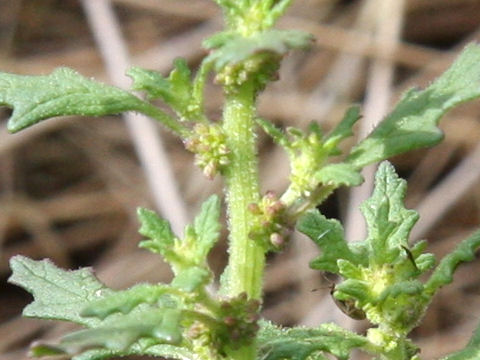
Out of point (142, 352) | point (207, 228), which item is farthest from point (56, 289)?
point (207, 228)

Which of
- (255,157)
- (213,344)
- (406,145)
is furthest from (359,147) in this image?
(213,344)

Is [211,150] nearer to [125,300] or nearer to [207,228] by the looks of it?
[207,228]

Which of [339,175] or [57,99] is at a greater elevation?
[57,99]

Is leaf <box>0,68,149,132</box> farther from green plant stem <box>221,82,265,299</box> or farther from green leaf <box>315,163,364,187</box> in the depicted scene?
green leaf <box>315,163,364,187</box>

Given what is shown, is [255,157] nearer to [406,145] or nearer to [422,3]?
[406,145]

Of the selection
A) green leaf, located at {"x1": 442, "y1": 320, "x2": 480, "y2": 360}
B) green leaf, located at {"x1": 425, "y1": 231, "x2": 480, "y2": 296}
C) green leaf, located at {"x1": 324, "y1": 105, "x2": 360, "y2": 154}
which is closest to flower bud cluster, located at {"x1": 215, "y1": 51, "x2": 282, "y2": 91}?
green leaf, located at {"x1": 324, "y1": 105, "x2": 360, "y2": 154}

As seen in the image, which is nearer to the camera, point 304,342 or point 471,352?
point 304,342

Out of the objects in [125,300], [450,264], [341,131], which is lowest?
[125,300]

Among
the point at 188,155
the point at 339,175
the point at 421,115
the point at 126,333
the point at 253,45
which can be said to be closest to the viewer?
the point at 126,333
